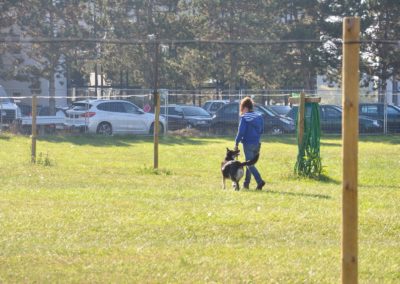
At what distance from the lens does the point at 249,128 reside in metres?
15.6

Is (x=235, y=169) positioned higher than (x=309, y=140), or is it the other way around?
(x=309, y=140)

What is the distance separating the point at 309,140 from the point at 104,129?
736 inches

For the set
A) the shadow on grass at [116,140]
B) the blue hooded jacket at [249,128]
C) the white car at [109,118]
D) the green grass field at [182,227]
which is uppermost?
the white car at [109,118]

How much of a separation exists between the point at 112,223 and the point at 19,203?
2.54 m

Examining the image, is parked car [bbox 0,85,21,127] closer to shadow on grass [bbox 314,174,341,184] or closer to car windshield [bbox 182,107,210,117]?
car windshield [bbox 182,107,210,117]

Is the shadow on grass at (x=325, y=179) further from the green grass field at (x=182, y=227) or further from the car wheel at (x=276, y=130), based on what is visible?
the car wheel at (x=276, y=130)

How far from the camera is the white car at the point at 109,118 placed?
35500mm

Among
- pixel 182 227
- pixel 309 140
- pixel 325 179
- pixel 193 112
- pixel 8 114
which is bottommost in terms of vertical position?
pixel 182 227

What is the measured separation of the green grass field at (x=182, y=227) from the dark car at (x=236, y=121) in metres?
17.1

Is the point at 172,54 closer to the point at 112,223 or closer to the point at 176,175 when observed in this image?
the point at 176,175

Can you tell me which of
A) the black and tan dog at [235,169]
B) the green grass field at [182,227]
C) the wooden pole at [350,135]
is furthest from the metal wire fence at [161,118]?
the wooden pole at [350,135]

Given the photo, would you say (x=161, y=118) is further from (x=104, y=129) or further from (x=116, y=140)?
(x=116, y=140)

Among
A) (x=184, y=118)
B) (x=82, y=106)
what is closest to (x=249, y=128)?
(x=82, y=106)

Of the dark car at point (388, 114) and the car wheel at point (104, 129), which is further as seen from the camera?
the dark car at point (388, 114)
